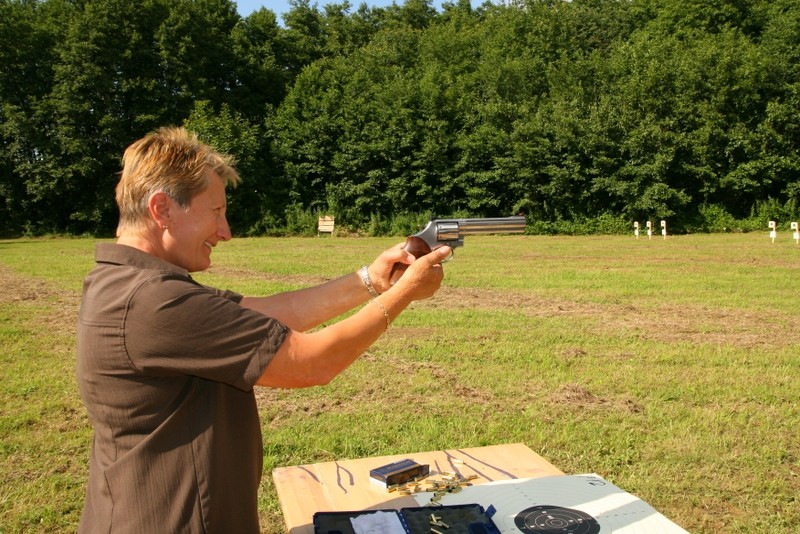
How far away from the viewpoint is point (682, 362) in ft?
25.1

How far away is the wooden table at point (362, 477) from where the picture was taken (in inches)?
128

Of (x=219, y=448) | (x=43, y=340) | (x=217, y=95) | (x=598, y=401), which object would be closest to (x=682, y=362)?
(x=598, y=401)

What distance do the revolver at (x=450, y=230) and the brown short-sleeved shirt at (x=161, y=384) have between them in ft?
4.51

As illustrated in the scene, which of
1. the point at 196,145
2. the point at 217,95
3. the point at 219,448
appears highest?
the point at 217,95

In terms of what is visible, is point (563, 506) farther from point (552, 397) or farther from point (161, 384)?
point (552, 397)

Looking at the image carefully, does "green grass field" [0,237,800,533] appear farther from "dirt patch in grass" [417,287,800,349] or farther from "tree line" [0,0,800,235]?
"tree line" [0,0,800,235]

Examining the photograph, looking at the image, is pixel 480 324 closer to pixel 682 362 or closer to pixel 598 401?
pixel 682 362

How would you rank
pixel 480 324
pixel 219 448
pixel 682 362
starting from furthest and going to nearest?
pixel 480 324, pixel 682 362, pixel 219 448

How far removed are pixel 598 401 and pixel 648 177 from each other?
27.9 metres

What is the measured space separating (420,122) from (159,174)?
34711mm

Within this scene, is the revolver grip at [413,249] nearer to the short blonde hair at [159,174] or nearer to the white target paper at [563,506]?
the white target paper at [563,506]

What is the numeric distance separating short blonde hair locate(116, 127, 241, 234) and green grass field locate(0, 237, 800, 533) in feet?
8.86

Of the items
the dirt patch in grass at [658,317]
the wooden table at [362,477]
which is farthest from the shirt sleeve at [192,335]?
the dirt patch in grass at [658,317]

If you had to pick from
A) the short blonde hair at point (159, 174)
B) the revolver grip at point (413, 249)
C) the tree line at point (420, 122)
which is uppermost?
the tree line at point (420, 122)
